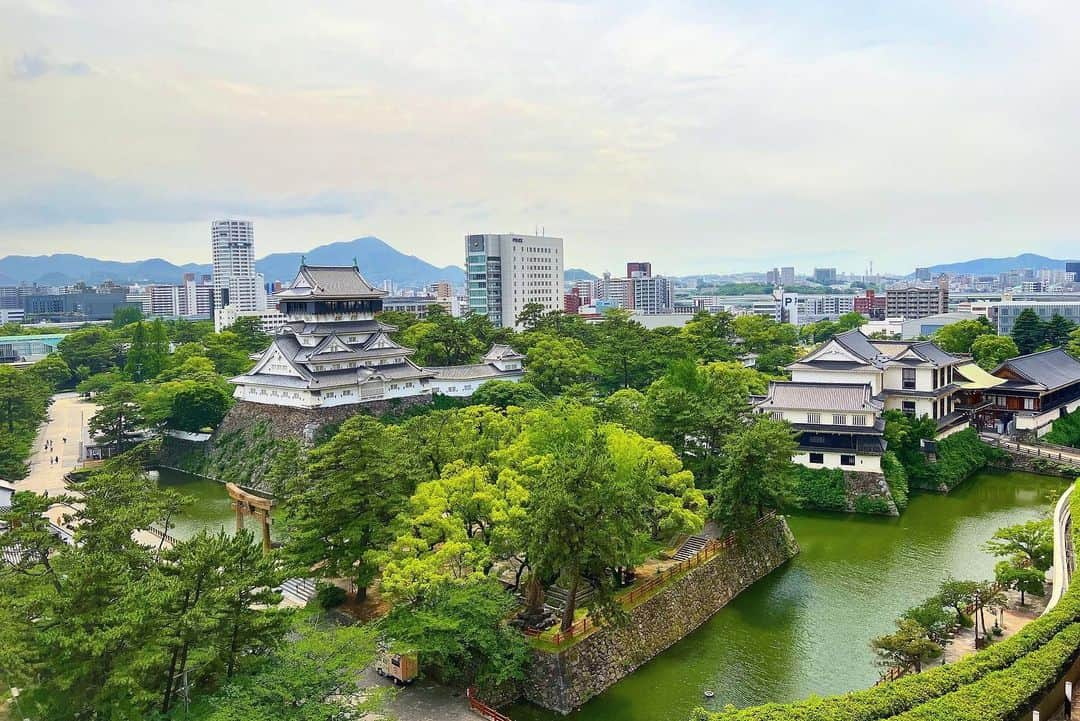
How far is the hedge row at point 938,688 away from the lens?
40.2 feet

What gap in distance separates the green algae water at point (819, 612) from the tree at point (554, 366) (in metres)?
19.7

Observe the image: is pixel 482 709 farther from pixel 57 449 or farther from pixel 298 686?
pixel 57 449

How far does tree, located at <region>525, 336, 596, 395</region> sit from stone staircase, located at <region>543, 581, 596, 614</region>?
26.2m

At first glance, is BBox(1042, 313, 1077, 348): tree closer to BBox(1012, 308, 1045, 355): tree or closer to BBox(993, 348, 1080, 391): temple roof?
BBox(1012, 308, 1045, 355): tree

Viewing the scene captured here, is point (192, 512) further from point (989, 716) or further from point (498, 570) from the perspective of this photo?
point (989, 716)

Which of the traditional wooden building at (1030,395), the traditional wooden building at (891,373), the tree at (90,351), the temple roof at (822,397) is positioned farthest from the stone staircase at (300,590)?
the tree at (90,351)

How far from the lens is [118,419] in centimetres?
4094

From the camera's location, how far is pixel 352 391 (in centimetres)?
3969

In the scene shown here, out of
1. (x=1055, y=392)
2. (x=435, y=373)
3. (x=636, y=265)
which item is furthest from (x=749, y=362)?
(x=636, y=265)

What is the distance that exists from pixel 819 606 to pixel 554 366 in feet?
88.5

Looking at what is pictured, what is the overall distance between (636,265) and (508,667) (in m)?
180

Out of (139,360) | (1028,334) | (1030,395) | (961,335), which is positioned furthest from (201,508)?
(1028,334)

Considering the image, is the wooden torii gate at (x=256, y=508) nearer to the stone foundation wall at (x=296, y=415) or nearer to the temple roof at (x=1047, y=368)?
the stone foundation wall at (x=296, y=415)

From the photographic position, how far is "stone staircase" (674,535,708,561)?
905 inches
